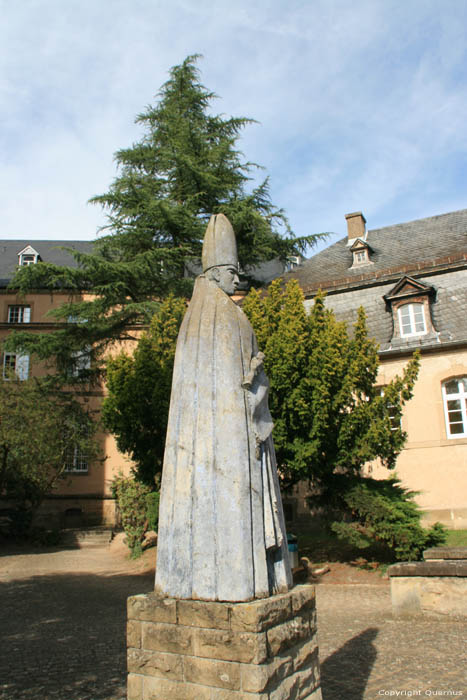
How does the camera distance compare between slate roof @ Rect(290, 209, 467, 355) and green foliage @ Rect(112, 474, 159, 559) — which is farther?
slate roof @ Rect(290, 209, 467, 355)

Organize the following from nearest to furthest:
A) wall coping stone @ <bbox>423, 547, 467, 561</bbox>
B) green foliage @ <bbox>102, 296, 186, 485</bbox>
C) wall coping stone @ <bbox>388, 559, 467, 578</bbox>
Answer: wall coping stone @ <bbox>388, 559, 467, 578</bbox>
wall coping stone @ <bbox>423, 547, 467, 561</bbox>
green foliage @ <bbox>102, 296, 186, 485</bbox>

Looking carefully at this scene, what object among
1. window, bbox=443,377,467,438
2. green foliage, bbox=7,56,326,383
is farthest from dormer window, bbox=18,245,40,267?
window, bbox=443,377,467,438

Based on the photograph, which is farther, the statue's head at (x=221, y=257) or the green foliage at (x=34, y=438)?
the green foliage at (x=34, y=438)

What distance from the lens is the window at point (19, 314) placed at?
29312mm

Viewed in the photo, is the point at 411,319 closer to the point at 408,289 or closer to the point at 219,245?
the point at 408,289

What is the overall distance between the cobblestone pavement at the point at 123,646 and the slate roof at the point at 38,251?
75.2 ft

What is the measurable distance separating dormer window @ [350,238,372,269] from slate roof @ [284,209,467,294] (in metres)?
0.25

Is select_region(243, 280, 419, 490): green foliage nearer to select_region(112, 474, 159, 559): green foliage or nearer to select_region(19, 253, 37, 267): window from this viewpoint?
select_region(112, 474, 159, 559): green foliage

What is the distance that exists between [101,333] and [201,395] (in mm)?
15492

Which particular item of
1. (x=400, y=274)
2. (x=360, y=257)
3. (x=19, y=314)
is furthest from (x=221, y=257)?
(x=19, y=314)

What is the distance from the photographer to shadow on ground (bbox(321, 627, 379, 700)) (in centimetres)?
480

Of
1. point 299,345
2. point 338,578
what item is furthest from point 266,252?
point 338,578

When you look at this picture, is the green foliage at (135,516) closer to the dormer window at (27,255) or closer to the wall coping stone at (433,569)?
the wall coping stone at (433,569)

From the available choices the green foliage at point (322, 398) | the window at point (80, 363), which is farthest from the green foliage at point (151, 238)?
the green foliage at point (322, 398)
